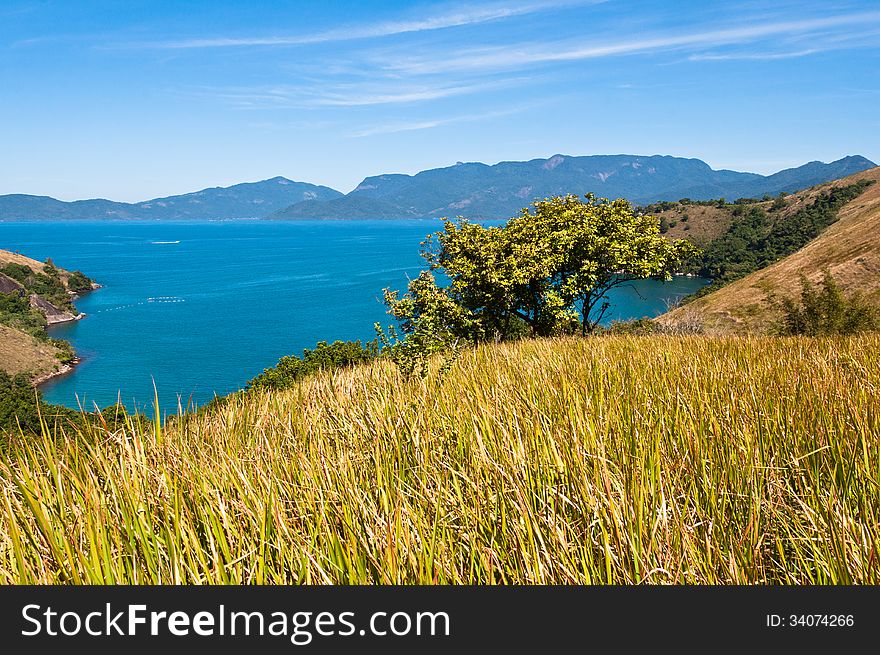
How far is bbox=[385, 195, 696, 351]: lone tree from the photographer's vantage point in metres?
20.3

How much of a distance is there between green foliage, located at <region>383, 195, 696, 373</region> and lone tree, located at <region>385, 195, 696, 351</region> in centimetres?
4

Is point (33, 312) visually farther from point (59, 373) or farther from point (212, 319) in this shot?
point (59, 373)

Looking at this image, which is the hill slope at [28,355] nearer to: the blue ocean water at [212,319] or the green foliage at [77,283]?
the blue ocean water at [212,319]

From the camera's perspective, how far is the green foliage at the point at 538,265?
20328mm

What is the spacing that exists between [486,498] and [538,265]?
17748 mm

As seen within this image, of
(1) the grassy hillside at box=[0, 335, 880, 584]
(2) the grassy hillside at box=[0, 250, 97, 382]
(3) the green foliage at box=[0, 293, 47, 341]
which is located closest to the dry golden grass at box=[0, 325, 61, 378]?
(2) the grassy hillside at box=[0, 250, 97, 382]

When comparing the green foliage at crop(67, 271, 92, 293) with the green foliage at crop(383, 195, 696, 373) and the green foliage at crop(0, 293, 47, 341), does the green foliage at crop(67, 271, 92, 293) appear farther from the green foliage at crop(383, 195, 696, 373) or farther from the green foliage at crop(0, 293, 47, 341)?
the green foliage at crop(383, 195, 696, 373)

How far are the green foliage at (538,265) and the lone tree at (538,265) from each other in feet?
0.12

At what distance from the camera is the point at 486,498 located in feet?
9.09

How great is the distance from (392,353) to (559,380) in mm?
3656

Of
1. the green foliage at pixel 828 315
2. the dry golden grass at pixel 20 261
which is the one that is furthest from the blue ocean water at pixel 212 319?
the green foliage at pixel 828 315

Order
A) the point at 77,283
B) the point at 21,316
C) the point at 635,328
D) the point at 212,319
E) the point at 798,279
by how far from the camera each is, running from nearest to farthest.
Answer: the point at 635,328, the point at 798,279, the point at 21,316, the point at 212,319, the point at 77,283

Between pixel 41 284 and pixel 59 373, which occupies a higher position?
pixel 41 284

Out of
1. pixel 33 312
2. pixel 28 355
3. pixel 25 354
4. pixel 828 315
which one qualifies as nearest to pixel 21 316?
pixel 33 312
